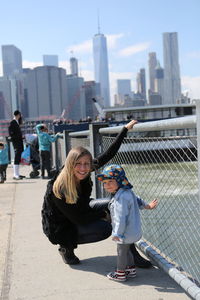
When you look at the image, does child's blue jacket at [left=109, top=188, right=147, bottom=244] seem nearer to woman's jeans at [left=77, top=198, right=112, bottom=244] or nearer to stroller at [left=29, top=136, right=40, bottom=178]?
woman's jeans at [left=77, top=198, right=112, bottom=244]

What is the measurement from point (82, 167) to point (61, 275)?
0.93 m

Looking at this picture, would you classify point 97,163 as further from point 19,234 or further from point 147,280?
point 19,234

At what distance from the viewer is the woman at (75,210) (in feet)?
11.5

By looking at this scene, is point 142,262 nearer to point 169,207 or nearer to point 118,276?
point 118,276

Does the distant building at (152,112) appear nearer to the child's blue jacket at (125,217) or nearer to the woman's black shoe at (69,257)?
the woman's black shoe at (69,257)

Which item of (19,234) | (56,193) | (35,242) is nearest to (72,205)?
(56,193)

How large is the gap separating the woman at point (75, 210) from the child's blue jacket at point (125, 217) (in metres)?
0.42

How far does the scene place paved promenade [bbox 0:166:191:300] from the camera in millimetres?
3156

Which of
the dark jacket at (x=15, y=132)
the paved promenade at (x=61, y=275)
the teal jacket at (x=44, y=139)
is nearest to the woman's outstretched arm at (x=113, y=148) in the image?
the paved promenade at (x=61, y=275)

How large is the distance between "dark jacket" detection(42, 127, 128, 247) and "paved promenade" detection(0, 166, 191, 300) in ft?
0.96

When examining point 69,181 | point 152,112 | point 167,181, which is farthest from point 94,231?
point 152,112

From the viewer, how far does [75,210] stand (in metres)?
3.58

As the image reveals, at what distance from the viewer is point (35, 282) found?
11.3ft

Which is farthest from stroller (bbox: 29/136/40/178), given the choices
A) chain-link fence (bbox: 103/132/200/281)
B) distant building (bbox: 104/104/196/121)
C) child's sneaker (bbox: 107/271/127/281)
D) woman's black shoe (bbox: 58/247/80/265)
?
distant building (bbox: 104/104/196/121)
